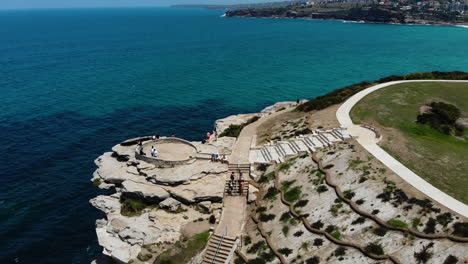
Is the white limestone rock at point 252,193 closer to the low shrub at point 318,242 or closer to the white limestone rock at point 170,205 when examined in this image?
the white limestone rock at point 170,205

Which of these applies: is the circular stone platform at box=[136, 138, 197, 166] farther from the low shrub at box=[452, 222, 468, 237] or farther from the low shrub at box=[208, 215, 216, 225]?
the low shrub at box=[452, 222, 468, 237]

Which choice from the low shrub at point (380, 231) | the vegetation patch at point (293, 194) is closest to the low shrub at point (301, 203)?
the vegetation patch at point (293, 194)

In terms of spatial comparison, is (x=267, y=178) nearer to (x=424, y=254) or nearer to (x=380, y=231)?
(x=380, y=231)

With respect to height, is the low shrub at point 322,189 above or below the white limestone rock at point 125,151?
below

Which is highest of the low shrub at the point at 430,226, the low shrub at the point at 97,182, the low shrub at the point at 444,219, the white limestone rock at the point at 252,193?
the low shrub at the point at 444,219

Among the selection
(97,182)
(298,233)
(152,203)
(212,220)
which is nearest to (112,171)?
(97,182)
